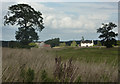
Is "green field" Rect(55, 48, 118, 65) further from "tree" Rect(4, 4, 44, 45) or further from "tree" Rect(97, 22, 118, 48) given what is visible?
"tree" Rect(97, 22, 118, 48)

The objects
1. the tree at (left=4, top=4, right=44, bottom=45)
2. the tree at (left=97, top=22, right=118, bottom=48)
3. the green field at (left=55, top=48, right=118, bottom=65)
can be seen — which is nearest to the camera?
the green field at (left=55, top=48, right=118, bottom=65)

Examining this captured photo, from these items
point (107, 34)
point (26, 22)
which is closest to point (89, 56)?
point (26, 22)

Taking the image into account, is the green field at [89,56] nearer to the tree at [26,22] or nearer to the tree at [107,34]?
the tree at [26,22]

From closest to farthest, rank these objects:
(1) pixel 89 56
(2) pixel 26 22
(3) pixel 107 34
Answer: (1) pixel 89 56 < (2) pixel 26 22 < (3) pixel 107 34

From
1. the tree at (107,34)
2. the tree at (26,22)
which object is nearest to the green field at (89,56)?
the tree at (26,22)

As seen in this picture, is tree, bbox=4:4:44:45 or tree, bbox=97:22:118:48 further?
tree, bbox=97:22:118:48

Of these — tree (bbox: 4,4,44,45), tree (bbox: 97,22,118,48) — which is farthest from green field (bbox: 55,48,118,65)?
tree (bbox: 97,22,118,48)

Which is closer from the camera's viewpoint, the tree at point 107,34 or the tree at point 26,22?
the tree at point 26,22

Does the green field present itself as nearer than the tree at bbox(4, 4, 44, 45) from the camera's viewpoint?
Yes

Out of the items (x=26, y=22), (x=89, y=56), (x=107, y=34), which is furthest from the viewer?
(x=107, y=34)

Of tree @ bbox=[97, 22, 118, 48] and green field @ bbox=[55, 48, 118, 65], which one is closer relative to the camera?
green field @ bbox=[55, 48, 118, 65]

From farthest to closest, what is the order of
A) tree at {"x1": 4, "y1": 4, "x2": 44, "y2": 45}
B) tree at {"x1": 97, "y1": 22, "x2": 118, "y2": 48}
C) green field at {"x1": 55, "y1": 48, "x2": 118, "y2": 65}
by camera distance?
tree at {"x1": 97, "y1": 22, "x2": 118, "y2": 48} → tree at {"x1": 4, "y1": 4, "x2": 44, "y2": 45} → green field at {"x1": 55, "y1": 48, "x2": 118, "y2": 65}

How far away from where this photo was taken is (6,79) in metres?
4.05

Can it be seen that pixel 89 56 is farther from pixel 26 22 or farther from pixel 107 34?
pixel 107 34
